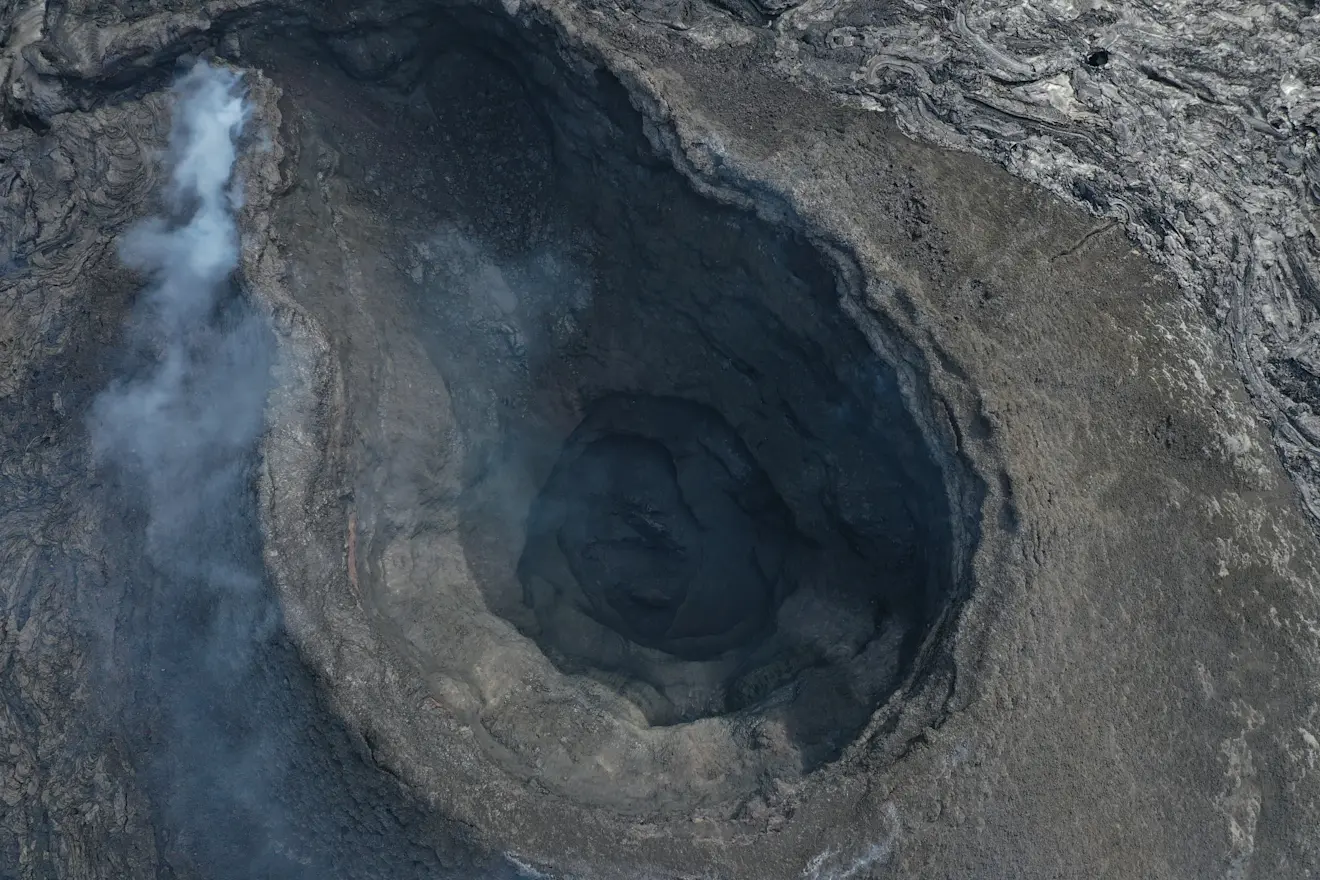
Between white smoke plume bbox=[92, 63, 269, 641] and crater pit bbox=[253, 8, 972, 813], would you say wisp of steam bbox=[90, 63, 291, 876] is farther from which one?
crater pit bbox=[253, 8, 972, 813]

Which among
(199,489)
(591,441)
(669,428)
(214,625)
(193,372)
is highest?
(193,372)

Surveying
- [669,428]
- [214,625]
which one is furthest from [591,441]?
[214,625]

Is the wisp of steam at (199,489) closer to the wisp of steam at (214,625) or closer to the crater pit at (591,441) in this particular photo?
the wisp of steam at (214,625)

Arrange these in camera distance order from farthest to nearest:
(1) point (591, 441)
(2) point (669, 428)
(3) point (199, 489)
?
(1) point (591, 441), (2) point (669, 428), (3) point (199, 489)

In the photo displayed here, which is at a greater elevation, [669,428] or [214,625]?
[214,625]

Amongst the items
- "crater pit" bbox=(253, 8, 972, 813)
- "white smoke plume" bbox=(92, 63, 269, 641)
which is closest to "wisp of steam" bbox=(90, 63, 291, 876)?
"white smoke plume" bbox=(92, 63, 269, 641)

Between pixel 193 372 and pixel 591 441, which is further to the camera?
pixel 591 441

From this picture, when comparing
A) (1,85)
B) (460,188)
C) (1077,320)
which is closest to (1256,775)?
(1077,320)

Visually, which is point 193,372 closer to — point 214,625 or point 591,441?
point 214,625

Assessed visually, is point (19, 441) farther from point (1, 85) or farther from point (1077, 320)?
point (1077, 320)
